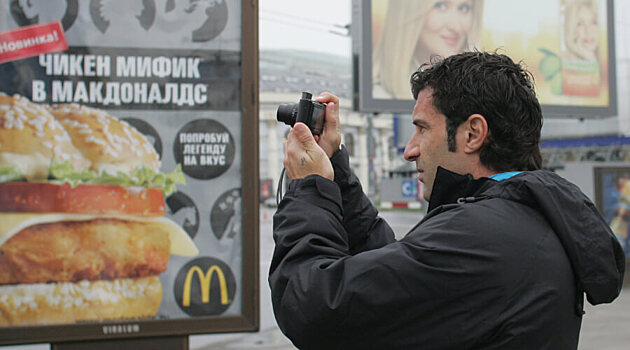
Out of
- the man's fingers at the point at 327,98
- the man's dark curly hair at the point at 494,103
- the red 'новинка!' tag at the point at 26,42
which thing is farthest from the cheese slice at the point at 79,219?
the man's dark curly hair at the point at 494,103

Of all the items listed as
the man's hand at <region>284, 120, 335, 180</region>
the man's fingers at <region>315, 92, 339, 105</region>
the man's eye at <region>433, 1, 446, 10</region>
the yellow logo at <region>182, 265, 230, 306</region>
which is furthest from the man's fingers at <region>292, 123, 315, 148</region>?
the man's eye at <region>433, 1, 446, 10</region>

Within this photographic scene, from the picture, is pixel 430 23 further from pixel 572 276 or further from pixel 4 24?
pixel 572 276

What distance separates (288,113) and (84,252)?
1918 mm

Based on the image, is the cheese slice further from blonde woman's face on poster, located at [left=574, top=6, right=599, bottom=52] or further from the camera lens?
blonde woman's face on poster, located at [left=574, top=6, right=599, bottom=52]

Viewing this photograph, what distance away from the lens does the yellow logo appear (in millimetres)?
3244

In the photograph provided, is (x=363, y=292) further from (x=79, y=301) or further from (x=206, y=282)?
(x=79, y=301)

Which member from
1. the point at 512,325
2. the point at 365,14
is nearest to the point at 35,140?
the point at 512,325

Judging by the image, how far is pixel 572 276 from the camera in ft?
3.93

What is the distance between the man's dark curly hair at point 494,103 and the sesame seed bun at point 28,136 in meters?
2.35

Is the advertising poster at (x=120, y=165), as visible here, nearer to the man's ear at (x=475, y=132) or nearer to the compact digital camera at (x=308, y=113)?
the compact digital camera at (x=308, y=113)

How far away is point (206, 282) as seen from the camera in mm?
3271

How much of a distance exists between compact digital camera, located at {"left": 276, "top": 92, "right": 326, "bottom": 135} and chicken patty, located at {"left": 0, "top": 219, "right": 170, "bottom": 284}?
181cm

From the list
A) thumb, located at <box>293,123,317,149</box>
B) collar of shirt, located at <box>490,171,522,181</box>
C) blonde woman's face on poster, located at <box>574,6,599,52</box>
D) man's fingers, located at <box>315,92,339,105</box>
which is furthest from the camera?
blonde woman's face on poster, located at <box>574,6,599,52</box>

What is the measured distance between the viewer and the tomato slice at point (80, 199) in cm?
304
